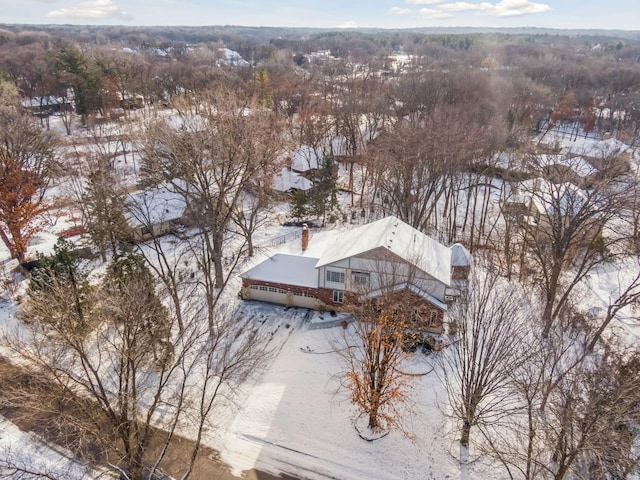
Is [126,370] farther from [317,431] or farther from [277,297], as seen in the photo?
[277,297]

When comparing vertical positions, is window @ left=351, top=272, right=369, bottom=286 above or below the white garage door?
above

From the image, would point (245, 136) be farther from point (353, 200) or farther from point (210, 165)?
point (353, 200)

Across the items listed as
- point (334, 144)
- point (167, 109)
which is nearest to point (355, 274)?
point (334, 144)

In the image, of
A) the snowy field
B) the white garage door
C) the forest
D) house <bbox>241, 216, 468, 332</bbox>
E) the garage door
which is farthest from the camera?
the garage door

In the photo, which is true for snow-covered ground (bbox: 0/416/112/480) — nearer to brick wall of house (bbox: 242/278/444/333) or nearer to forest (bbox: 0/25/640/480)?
forest (bbox: 0/25/640/480)

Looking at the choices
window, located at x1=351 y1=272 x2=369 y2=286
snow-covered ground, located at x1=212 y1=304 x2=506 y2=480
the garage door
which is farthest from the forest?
window, located at x1=351 y1=272 x2=369 y2=286

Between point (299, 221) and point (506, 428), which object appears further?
point (299, 221)

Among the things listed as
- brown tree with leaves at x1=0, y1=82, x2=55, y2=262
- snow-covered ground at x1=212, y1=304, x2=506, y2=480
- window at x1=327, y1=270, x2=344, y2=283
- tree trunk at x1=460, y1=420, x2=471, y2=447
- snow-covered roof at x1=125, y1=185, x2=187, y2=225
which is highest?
brown tree with leaves at x1=0, y1=82, x2=55, y2=262
